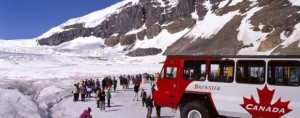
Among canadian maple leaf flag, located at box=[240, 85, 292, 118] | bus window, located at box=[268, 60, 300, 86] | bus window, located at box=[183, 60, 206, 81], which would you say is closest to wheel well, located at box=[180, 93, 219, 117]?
bus window, located at box=[183, 60, 206, 81]

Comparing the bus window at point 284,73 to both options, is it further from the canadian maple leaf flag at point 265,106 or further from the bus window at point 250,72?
the canadian maple leaf flag at point 265,106

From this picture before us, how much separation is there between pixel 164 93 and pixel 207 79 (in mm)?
2687

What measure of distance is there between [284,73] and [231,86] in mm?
2346

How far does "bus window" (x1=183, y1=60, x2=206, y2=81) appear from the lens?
18.1 meters

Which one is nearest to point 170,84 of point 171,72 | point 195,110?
point 171,72

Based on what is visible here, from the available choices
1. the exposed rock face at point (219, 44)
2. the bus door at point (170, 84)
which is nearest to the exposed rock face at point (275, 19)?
the exposed rock face at point (219, 44)

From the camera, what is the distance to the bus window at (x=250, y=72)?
1648cm

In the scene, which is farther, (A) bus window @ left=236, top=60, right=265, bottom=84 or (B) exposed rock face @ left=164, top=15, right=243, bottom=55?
(B) exposed rock face @ left=164, top=15, right=243, bottom=55

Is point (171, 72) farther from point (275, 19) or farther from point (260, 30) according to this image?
point (275, 19)

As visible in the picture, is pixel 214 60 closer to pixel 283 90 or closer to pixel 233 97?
pixel 233 97

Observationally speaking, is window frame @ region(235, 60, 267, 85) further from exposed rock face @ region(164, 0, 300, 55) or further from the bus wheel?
exposed rock face @ region(164, 0, 300, 55)

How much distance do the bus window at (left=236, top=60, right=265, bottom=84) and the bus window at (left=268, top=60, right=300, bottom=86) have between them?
14.2 inches

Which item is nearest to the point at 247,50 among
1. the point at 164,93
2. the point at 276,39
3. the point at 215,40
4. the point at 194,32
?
the point at 276,39

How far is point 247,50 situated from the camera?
377 feet
